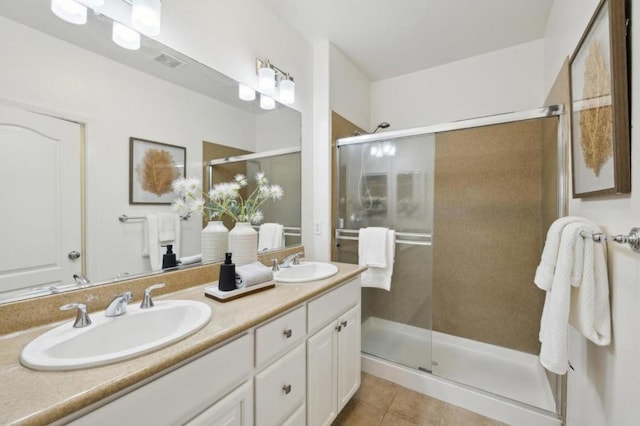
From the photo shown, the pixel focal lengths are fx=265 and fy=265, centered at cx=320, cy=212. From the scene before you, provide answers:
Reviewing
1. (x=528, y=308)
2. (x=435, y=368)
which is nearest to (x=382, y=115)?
(x=528, y=308)

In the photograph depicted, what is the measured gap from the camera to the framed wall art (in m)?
0.81

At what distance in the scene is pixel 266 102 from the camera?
1.78 metres

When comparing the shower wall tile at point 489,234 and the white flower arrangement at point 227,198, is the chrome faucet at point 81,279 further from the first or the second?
the shower wall tile at point 489,234

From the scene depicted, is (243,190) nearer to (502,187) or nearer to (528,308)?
(502,187)

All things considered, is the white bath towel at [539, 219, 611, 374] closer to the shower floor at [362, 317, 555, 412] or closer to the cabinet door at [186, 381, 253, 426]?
the shower floor at [362, 317, 555, 412]

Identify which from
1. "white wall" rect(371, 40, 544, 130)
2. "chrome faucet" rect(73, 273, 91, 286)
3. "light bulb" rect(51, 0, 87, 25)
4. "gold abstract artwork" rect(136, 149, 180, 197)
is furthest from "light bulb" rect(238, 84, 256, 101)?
"white wall" rect(371, 40, 544, 130)

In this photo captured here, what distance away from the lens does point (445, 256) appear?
8.06ft

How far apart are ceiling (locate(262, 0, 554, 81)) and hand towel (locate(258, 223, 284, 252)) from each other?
1.49 meters

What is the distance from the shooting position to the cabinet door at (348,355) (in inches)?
58.6

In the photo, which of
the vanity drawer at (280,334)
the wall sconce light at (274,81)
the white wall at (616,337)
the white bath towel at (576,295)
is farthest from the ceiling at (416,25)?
the vanity drawer at (280,334)

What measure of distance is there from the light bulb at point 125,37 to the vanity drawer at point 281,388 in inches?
56.3

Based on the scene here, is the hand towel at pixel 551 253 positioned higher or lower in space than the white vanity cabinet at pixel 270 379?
higher

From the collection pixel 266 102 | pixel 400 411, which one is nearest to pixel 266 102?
pixel 266 102

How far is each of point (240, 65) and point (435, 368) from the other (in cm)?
259
